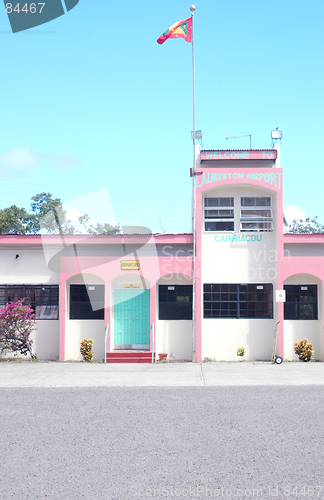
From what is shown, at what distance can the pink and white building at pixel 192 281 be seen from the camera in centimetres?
1513

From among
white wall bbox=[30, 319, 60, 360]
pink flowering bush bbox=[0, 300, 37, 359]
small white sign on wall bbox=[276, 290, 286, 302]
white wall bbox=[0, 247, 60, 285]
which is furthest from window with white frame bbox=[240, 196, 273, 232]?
pink flowering bush bbox=[0, 300, 37, 359]

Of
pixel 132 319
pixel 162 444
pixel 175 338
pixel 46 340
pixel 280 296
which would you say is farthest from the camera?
pixel 132 319

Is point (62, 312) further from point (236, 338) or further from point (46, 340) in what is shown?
point (236, 338)

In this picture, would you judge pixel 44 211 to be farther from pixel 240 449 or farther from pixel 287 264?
pixel 240 449

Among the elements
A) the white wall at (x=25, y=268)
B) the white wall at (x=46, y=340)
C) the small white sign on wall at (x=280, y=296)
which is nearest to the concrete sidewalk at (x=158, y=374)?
the white wall at (x=46, y=340)

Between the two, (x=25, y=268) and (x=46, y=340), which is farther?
(x=25, y=268)

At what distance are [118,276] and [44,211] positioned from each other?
4152 centimetres

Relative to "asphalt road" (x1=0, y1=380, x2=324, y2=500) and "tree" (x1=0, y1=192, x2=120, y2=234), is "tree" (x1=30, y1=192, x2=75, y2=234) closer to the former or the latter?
"tree" (x1=0, y1=192, x2=120, y2=234)

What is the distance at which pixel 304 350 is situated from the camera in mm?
14922

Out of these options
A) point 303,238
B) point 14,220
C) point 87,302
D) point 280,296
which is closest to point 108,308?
point 87,302

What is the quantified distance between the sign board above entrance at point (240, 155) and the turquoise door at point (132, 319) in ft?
18.7

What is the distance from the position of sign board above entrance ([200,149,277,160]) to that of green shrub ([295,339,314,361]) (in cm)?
697

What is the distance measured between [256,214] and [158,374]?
686 centimetres

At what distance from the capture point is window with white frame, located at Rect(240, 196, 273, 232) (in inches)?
612
